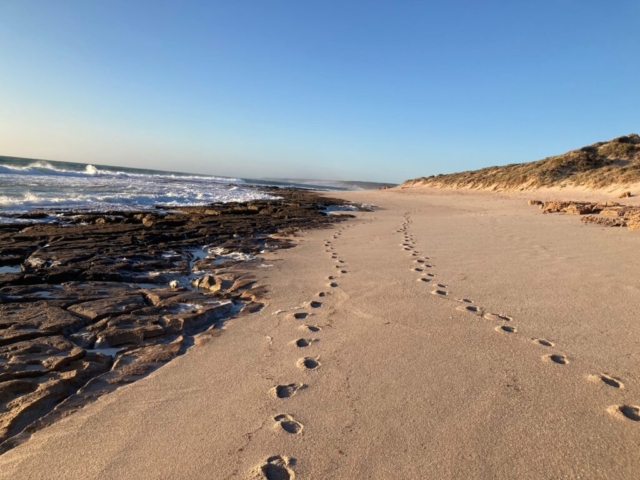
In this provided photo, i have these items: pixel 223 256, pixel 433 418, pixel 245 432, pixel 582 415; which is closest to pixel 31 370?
pixel 245 432

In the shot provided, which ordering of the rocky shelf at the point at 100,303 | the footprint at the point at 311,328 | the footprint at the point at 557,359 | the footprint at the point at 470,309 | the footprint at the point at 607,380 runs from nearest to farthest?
1. the footprint at the point at 607,380
2. the rocky shelf at the point at 100,303
3. the footprint at the point at 557,359
4. the footprint at the point at 311,328
5. the footprint at the point at 470,309

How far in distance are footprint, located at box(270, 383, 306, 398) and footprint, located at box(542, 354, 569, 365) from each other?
1.55 m

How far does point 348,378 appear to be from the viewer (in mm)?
2352

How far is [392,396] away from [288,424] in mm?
585

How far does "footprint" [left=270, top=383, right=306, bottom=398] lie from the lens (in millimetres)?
2203

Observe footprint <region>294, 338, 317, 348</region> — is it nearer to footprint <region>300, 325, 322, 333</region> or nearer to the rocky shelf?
footprint <region>300, 325, 322, 333</region>

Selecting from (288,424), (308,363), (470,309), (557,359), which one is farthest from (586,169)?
(288,424)

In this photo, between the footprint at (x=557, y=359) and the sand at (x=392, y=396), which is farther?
the footprint at (x=557, y=359)

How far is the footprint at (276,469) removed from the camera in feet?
5.26

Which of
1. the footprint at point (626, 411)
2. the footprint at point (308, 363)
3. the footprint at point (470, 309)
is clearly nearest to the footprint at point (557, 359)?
the footprint at point (626, 411)

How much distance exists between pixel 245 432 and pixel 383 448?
2.11ft

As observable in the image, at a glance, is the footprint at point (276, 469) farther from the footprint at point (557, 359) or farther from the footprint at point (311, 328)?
the footprint at point (557, 359)

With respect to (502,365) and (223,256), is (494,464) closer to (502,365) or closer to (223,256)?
(502,365)

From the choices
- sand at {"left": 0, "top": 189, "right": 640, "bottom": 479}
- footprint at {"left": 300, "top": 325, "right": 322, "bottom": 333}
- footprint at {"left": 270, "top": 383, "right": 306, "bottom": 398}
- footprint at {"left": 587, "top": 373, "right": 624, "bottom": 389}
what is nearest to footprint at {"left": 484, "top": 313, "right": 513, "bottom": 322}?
sand at {"left": 0, "top": 189, "right": 640, "bottom": 479}
